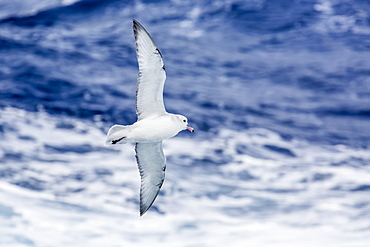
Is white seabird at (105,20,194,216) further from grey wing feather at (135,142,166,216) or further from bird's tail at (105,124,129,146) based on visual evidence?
grey wing feather at (135,142,166,216)

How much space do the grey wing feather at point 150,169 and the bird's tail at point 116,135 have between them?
1.53 m

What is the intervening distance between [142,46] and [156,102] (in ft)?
4.47

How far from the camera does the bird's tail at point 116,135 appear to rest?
1298cm

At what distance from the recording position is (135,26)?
13023 millimetres

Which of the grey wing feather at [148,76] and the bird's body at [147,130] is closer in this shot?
the bird's body at [147,130]

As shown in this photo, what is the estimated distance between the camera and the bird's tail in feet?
42.6

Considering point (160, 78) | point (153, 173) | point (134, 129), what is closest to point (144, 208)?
point (153, 173)

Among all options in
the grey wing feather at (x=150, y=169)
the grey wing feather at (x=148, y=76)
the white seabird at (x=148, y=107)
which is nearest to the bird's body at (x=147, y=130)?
the white seabird at (x=148, y=107)

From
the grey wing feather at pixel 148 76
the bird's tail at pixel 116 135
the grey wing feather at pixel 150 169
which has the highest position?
the grey wing feather at pixel 148 76

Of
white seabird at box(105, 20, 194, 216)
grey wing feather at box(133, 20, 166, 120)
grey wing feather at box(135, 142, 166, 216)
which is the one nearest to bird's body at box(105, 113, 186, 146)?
white seabird at box(105, 20, 194, 216)

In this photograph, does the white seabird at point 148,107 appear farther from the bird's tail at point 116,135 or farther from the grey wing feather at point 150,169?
the grey wing feather at point 150,169

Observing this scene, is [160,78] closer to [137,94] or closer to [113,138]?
[137,94]

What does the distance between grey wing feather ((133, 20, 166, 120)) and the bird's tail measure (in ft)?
2.65

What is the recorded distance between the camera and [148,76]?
13.5 m
